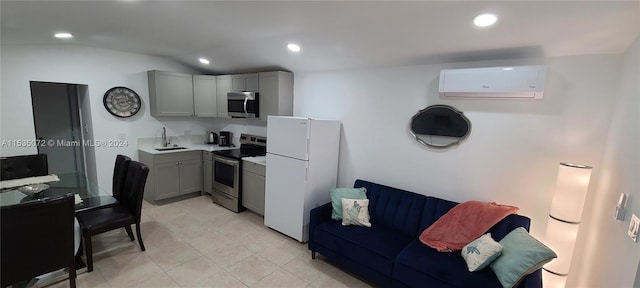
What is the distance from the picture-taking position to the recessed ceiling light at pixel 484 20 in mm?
1883

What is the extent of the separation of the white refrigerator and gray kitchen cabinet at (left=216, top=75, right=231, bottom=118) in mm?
1659

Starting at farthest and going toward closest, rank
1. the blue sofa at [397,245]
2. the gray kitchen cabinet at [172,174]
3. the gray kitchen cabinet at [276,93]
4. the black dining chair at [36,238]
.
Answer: the gray kitchen cabinet at [172,174], the gray kitchen cabinet at [276,93], the blue sofa at [397,245], the black dining chair at [36,238]

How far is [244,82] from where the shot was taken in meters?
4.36

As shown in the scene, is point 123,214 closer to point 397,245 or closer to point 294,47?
point 294,47

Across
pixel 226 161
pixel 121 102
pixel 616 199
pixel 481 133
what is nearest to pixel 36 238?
pixel 226 161

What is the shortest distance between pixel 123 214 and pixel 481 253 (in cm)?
327

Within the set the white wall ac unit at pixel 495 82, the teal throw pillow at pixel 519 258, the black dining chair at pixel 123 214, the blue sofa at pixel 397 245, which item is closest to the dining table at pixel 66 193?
the black dining chair at pixel 123 214

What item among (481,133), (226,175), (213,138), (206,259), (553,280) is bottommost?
(206,259)

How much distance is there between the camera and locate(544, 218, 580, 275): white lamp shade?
2033mm

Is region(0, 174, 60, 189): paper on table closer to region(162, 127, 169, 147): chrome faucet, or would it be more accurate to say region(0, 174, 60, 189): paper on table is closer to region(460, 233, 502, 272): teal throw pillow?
region(162, 127, 169, 147): chrome faucet

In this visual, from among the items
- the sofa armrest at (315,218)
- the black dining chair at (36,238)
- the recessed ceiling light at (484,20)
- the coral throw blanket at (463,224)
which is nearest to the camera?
the black dining chair at (36,238)

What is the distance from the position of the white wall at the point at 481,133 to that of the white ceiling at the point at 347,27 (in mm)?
210

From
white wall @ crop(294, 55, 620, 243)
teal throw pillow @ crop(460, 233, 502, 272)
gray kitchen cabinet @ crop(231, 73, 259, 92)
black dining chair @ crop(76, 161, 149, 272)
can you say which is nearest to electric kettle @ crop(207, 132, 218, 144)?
gray kitchen cabinet @ crop(231, 73, 259, 92)

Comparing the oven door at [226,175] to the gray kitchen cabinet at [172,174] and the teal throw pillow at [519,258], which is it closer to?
the gray kitchen cabinet at [172,174]
